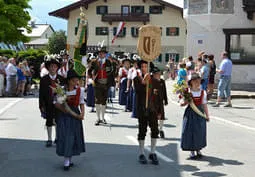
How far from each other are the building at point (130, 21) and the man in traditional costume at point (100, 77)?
49284 millimetres

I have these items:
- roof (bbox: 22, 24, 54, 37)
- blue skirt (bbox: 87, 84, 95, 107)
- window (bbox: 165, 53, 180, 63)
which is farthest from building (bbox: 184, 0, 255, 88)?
roof (bbox: 22, 24, 54, 37)

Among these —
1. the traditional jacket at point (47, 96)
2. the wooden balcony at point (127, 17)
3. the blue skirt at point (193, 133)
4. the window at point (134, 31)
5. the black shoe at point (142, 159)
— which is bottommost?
the black shoe at point (142, 159)

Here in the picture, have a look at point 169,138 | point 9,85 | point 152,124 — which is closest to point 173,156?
point 152,124

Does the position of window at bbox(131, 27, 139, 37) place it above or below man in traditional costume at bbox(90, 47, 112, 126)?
above

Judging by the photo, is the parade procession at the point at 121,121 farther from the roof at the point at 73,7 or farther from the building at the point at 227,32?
the roof at the point at 73,7

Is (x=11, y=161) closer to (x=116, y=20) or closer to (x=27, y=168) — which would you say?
(x=27, y=168)

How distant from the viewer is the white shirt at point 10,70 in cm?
2227

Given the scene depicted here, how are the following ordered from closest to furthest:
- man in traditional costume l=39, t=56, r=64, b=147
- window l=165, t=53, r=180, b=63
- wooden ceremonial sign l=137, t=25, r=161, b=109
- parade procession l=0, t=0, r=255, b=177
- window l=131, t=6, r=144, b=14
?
parade procession l=0, t=0, r=255, b=177
wooden ceremonial sign l=137, t=25, r=161, b=109
man in traditional costume l=39, t=56, r=64, b=147
window l=131, t=6, r=144, b=14
window l=165, t=53, r=180, b=63

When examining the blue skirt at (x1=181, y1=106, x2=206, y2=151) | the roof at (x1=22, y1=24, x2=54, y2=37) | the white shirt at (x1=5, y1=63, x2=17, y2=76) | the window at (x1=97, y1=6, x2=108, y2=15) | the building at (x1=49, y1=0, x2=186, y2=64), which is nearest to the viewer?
the blue skirt at (x1=181, y1=106, x2=206, y2=151)

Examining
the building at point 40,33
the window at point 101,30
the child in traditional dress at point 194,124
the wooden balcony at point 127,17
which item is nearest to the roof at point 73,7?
the wooden balcony at point 127,17

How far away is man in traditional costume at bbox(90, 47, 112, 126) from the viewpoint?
12.7 metres

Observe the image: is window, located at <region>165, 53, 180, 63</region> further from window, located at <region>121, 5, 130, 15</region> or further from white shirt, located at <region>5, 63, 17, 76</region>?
white shirt, located at <region>5, 63, 17, 76</region>

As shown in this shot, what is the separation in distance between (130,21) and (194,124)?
54.4 m

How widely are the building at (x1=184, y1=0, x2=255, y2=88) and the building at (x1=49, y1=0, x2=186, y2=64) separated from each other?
3684 centimetres
